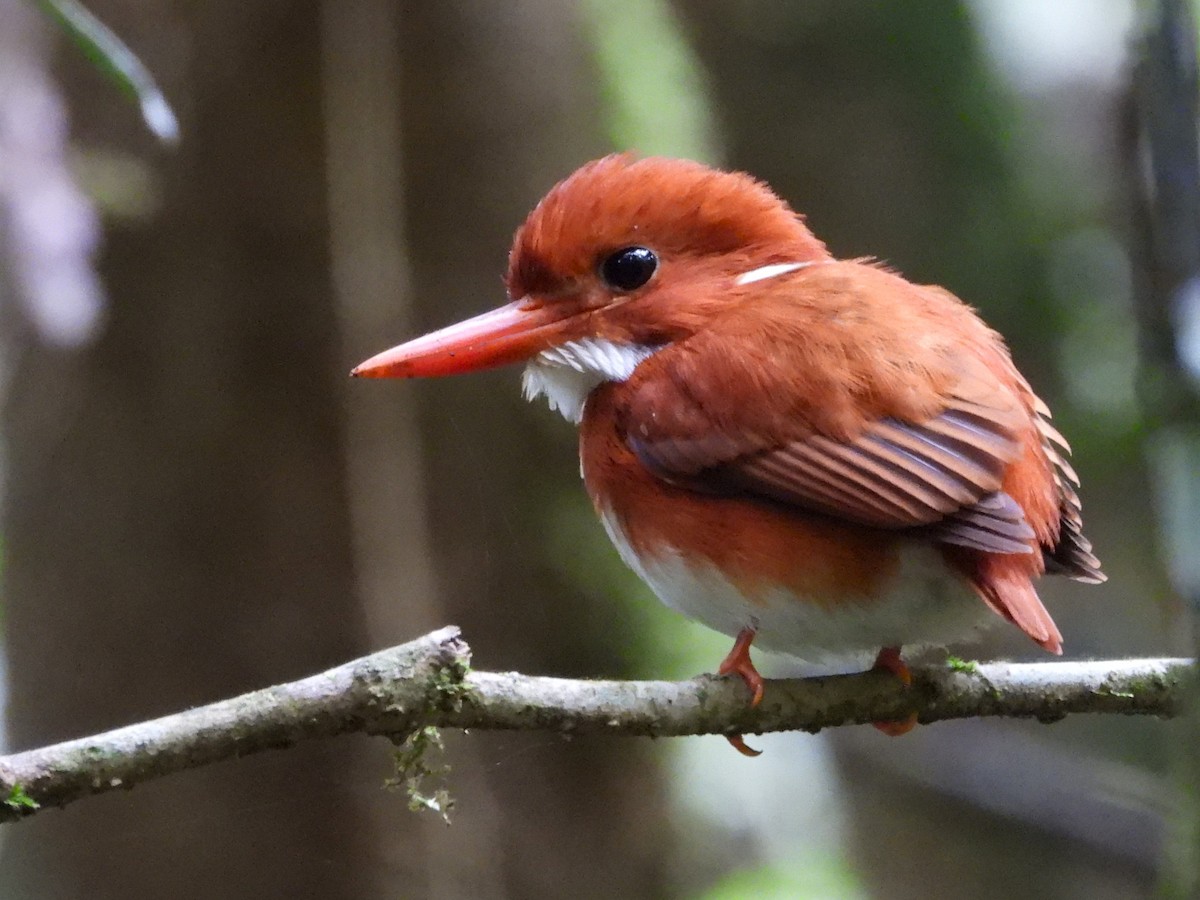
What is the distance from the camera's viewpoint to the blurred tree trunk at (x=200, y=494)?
2398 mm

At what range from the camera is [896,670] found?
153 centimetres

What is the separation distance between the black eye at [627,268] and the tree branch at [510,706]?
551 mm

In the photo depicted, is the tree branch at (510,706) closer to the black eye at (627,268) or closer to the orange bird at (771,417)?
the orange bird at (771,417)

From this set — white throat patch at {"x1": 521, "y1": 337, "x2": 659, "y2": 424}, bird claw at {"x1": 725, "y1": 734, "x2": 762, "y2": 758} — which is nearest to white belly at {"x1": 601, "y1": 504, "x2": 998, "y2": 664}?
bird claw at {"x1": 725, "y1": 734, "x2": 762, "y2": 758}

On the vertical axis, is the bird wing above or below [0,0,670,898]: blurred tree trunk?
below

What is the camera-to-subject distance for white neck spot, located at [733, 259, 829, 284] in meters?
1.72

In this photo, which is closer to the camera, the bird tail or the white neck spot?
the bird tail

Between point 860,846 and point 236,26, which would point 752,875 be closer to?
point 860,846

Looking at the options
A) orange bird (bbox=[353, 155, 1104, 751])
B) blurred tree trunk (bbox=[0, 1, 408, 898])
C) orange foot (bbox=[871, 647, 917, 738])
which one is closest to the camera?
orange bird (bbox=[353, 155, 1104, 751])

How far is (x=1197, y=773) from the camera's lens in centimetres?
66

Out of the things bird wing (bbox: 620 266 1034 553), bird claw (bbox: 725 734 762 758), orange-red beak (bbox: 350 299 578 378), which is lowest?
bird claw (bbox: 725 734 762 758)

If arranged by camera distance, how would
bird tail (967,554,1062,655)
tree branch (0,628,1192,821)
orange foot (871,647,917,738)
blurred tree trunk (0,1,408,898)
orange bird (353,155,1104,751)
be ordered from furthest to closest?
blurred tree trunk (0,1,408,898) → orange foot (871,647,917,738) → orange bird (353,155,1104,751) → bird tail (967,554,1062,655) → tree branch (0,628,1192,821)

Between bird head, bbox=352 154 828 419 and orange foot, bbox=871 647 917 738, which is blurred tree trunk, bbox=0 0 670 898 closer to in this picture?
bird head, bbox=352 154 828 419

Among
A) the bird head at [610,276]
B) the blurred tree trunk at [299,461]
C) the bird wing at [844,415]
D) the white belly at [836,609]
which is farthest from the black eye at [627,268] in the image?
the blurred tree trunk at [299,461]
